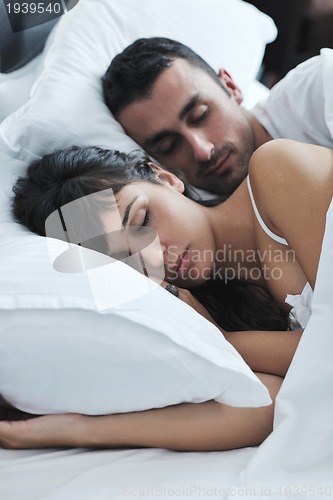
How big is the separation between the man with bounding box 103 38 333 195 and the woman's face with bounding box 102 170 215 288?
260mm

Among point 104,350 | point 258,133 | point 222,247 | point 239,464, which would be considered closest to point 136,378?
point 104,350

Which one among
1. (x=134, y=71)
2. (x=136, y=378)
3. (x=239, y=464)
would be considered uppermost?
(x=134, y=71)

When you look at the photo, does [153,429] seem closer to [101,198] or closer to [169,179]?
[101,198]

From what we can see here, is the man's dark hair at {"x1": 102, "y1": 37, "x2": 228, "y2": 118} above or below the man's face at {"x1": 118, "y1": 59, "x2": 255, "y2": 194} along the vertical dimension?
above

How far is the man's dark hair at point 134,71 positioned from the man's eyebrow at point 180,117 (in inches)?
3.4

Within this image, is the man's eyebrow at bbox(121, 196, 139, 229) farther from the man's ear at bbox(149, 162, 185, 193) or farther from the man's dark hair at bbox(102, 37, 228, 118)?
the man's dark hair at bbox(102, 37, 228, 118)

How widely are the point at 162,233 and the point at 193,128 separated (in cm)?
40

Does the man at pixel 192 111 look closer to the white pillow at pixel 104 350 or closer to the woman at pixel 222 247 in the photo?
the woman at pixel 222 247

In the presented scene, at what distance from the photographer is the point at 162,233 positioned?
3.19 feet

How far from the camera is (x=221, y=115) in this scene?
1310 mm

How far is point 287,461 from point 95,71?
0.92 meters

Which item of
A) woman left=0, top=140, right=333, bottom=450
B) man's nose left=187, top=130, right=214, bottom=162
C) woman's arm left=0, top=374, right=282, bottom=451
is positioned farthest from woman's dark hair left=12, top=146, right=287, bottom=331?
woman's arm left=0, top=374, right=282, bottom=451

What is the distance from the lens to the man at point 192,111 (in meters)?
1.26

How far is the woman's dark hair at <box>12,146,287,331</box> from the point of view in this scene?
3.18 ft
